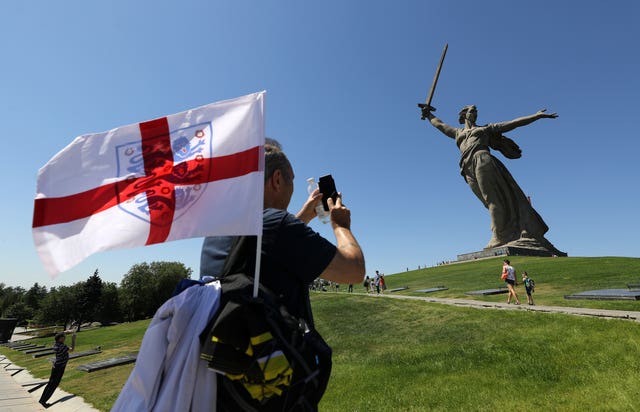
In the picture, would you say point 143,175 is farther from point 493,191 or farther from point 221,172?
point 493,191

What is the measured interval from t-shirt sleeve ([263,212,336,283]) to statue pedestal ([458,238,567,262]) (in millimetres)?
41430

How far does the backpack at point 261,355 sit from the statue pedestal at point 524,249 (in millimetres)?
41583

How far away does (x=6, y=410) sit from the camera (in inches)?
344

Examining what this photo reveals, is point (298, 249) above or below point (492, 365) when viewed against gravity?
above

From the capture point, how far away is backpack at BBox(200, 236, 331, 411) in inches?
63.1

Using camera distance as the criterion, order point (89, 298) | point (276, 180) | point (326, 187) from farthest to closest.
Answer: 1. point (89, 298)
2. point (326, 187)
3. point (276, 180)

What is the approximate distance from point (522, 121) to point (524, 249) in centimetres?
1522

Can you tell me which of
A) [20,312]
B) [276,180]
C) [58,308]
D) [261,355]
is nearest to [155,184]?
[276,180]

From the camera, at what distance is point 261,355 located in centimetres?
160

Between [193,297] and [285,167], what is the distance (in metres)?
1.07

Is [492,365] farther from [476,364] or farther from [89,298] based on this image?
[89,298]

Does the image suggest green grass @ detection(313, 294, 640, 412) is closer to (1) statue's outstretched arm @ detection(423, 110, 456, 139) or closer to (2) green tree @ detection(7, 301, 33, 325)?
(1) statue's outstretched arm @ detection(423, 110, 456, 139)

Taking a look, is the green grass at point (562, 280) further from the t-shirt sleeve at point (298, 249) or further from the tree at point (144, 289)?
the tree at point (144, 289)

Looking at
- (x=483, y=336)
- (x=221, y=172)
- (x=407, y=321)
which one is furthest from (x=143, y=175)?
(x=407, y=321)
